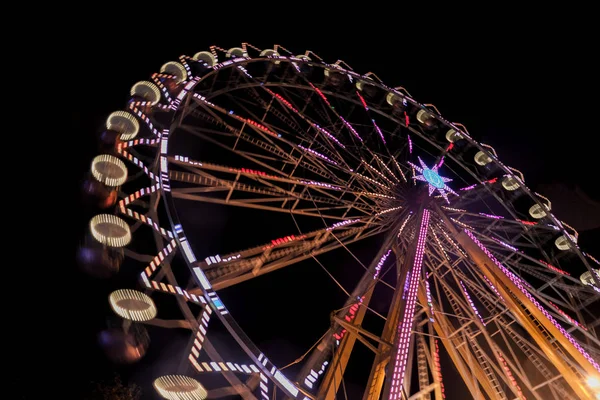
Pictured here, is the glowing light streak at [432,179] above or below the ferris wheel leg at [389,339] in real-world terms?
above

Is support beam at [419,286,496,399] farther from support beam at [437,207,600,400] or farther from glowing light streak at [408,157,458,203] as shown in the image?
glowing light streak at [408,157,458,203]

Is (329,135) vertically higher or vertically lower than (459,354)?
higher

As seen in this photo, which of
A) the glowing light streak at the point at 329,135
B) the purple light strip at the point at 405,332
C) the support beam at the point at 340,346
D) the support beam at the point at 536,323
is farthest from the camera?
the glowing light streak at the point at 329,135

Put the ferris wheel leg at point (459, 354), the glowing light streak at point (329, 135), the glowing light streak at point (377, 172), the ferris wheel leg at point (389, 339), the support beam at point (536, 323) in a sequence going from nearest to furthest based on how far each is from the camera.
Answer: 1. the ferris wheel leg at point (389, 339)
2. the support beam at point (536, 323)
3. the ferris wheel leg at point (459, 354)
4. the glowing light streak at point (377, 172)
5. the glowing light streak at point (329, 135)

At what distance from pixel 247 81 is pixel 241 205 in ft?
11.0

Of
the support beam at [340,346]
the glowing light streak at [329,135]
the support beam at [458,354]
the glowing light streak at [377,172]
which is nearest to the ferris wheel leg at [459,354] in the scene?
the support beam at [458,354]

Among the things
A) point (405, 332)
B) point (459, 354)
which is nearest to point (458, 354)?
point (459, 354)

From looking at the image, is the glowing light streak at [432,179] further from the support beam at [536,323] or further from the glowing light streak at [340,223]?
the glowing light streak at [340,223]

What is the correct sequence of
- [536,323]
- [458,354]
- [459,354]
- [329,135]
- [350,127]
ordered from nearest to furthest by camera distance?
[536,323] < [458,354] < [459,354] < [329,135] < [350,127]

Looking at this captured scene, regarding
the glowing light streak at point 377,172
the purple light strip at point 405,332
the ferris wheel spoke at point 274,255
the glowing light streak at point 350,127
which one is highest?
the glowing light streak at point 350,127

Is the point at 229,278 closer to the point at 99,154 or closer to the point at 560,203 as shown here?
the point at 99,154

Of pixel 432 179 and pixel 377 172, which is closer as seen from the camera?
pixel 432 179

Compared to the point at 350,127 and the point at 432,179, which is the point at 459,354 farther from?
the point at 350,127

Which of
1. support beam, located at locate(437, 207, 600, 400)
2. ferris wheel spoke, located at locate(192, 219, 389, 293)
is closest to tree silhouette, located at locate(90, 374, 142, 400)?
ferris wheel spoke, located at locate(192, 219, 389, 293)
